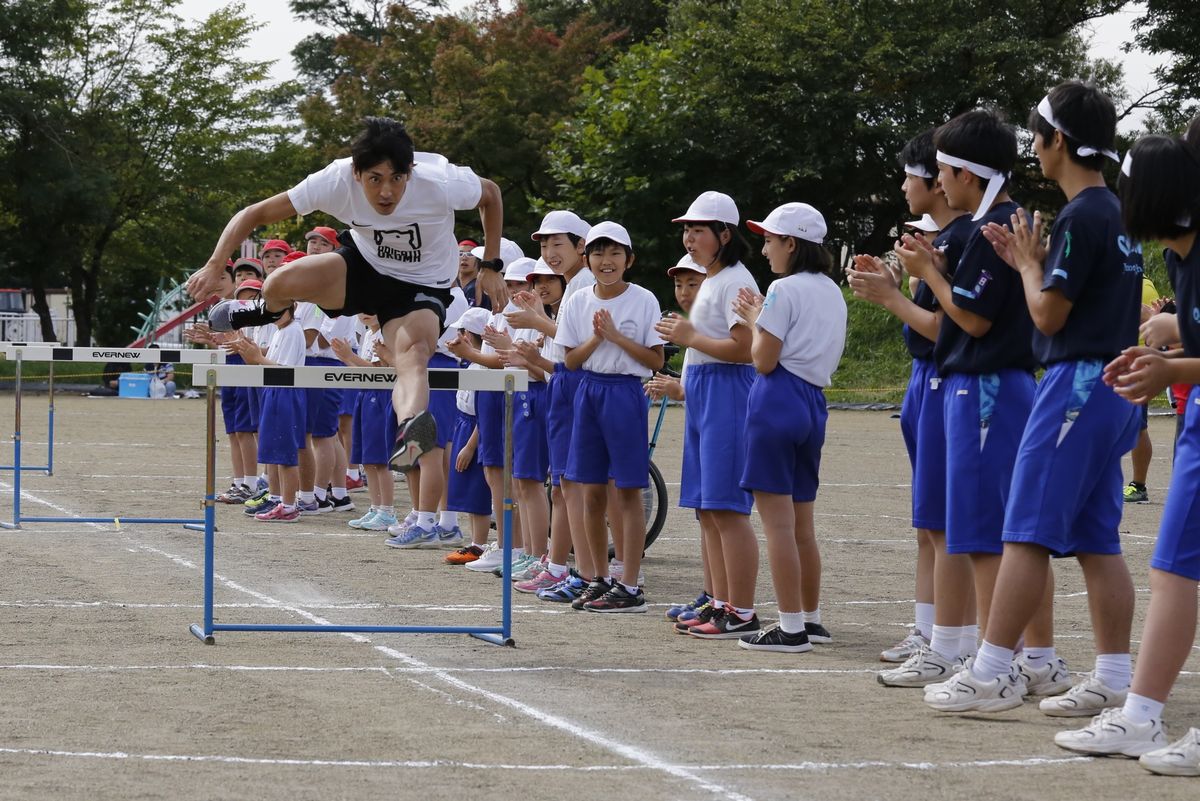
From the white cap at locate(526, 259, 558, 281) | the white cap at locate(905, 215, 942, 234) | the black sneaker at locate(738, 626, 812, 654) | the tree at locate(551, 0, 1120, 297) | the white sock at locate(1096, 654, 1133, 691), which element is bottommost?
the black sneaker at locate(738, 626, 812, 654)

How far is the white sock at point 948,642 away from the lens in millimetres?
6402

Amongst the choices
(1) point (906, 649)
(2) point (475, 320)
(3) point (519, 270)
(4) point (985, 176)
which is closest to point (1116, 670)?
(1) point (906, 649)

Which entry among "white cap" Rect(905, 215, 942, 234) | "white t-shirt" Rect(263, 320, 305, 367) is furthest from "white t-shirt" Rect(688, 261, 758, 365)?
"white t-shirt" Rect(263, 320, 305, 367)

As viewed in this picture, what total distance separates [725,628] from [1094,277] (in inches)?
113

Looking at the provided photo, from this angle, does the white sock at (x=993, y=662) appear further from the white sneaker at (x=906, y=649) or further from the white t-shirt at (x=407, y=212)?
the white t-shirt at (x=407, y=212)

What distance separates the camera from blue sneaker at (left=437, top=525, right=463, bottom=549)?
1128cm

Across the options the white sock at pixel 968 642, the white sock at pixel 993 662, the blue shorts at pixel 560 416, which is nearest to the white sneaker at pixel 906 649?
the white sock at pixel 968 642

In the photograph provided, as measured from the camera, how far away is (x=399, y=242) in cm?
775

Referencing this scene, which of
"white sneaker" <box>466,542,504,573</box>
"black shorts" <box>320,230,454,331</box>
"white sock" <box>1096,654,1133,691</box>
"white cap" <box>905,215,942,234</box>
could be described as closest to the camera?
"white sock" <box>1096,654,1133,691</box>

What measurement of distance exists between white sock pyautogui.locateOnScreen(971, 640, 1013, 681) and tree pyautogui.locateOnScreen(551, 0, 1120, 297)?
102 feet

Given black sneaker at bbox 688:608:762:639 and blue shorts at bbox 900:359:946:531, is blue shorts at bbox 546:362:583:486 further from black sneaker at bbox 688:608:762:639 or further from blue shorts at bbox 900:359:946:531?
blue shorts at bbox 900:359:946:531

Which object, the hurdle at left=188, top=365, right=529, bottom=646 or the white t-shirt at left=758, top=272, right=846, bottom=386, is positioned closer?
the hurdle at left=188, top=365, right=529, bottom=646

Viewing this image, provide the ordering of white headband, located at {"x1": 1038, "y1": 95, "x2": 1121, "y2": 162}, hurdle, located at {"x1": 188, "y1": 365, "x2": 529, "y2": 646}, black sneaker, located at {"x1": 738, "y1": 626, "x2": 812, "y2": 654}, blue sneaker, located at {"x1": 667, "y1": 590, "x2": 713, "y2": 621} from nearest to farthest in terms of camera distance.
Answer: white headband, located at {"x1": 1038, "y1": 95, "x2": 1121, "y2": 162}, hurdle, located at {"x1": 188, "y1": 365, "x2": 529, "y2": 646}, black sneaker, located at {"x1": 738, "y1": 626, "x2": 812, "y2": 654}, blue sneaker, located at {"x1": 667, "y1": 590, "x2": 713, "y2": 621}

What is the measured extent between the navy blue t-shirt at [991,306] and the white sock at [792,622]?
1677 millimetres
